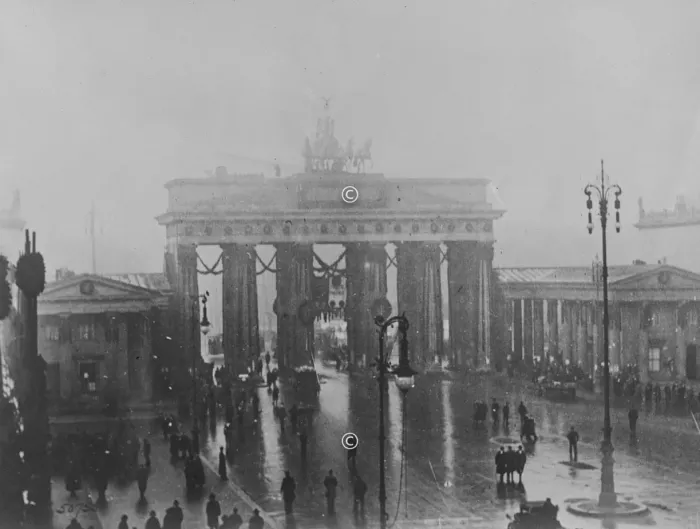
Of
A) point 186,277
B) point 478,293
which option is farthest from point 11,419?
point 478,293

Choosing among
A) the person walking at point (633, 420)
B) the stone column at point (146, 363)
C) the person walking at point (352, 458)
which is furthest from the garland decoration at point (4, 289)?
the person walking at point (633, 420)

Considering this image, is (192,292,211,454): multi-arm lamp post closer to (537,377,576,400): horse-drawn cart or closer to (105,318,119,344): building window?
(105,318,119,344): building window

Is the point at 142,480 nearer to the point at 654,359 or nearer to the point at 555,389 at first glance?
the point at 555,389

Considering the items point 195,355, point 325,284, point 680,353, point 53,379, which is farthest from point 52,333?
point 680,353

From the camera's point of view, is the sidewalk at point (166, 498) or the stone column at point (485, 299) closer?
Answer: the sidewalk at point (166, 498)

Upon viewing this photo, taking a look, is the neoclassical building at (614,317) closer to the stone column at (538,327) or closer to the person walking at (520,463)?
the stone column at (538,327)

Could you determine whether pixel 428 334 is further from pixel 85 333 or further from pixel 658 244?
pixel 85 333

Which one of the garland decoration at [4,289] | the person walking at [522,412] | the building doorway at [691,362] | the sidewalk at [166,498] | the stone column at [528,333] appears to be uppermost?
the garland decoration at [4,289]
